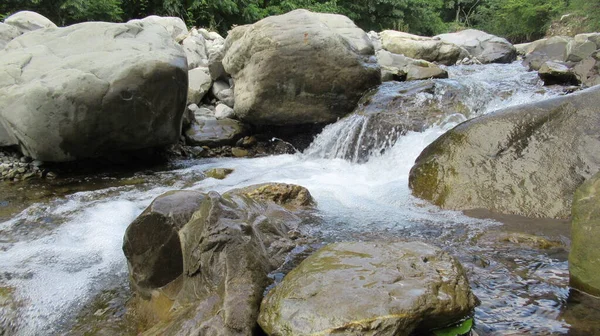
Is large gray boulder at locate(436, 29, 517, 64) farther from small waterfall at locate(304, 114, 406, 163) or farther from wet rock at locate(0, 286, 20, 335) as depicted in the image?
wet rock at locate(0, 286, 20, 335)

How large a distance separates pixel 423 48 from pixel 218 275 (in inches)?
503

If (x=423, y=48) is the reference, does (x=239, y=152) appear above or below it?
below

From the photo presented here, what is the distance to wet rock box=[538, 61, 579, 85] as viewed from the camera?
28.9 feet

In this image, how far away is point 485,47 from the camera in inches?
627

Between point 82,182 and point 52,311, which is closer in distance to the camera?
point 52,311

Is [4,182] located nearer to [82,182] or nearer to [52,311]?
[82,182]

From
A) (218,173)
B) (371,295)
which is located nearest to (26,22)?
(218,173)

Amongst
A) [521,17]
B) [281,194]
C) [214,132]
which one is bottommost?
[214,132]

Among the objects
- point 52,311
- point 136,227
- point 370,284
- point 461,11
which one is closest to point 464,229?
point 370,284

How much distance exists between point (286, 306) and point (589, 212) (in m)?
1.75

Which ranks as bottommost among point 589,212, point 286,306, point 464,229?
point 464,229

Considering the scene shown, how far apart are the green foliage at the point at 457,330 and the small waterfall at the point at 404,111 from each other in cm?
460

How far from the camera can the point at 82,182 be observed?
20.7 ft

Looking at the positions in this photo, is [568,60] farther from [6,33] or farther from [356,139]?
[6,33]
